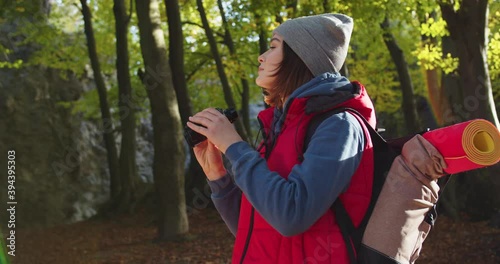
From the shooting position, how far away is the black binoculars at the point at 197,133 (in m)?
2.19

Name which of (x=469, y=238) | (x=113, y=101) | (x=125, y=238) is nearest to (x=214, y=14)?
(x=113, y=101)

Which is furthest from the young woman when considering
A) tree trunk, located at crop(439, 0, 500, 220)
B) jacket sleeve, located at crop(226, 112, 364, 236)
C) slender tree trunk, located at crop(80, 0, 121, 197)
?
slender tree trunk, located at crop(80, 0, 121, 197)

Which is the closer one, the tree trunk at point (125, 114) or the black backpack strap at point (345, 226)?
the black backpack strap at point (345, 226)

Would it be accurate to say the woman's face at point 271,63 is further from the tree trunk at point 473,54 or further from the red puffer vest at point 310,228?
the tree trunk at point 473,54

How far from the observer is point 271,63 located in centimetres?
218

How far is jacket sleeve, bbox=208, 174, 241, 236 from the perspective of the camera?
7.84 ft

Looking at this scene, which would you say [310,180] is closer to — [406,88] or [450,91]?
[450,91]

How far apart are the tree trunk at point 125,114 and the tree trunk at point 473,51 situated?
1029 cm

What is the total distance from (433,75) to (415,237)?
1633cm

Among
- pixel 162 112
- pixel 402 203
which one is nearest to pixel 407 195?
pixel 402 203

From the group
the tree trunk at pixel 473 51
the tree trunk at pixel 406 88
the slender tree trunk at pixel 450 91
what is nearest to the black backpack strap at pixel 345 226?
the tree trunk at pixel 473 51

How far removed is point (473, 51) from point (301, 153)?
25.4 ft

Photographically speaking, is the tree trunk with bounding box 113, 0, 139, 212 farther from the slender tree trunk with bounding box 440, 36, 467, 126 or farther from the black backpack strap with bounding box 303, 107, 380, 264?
the black backpack strap with bounding box 303, 107, 380, 264

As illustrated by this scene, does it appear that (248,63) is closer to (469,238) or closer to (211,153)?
(469,238)
